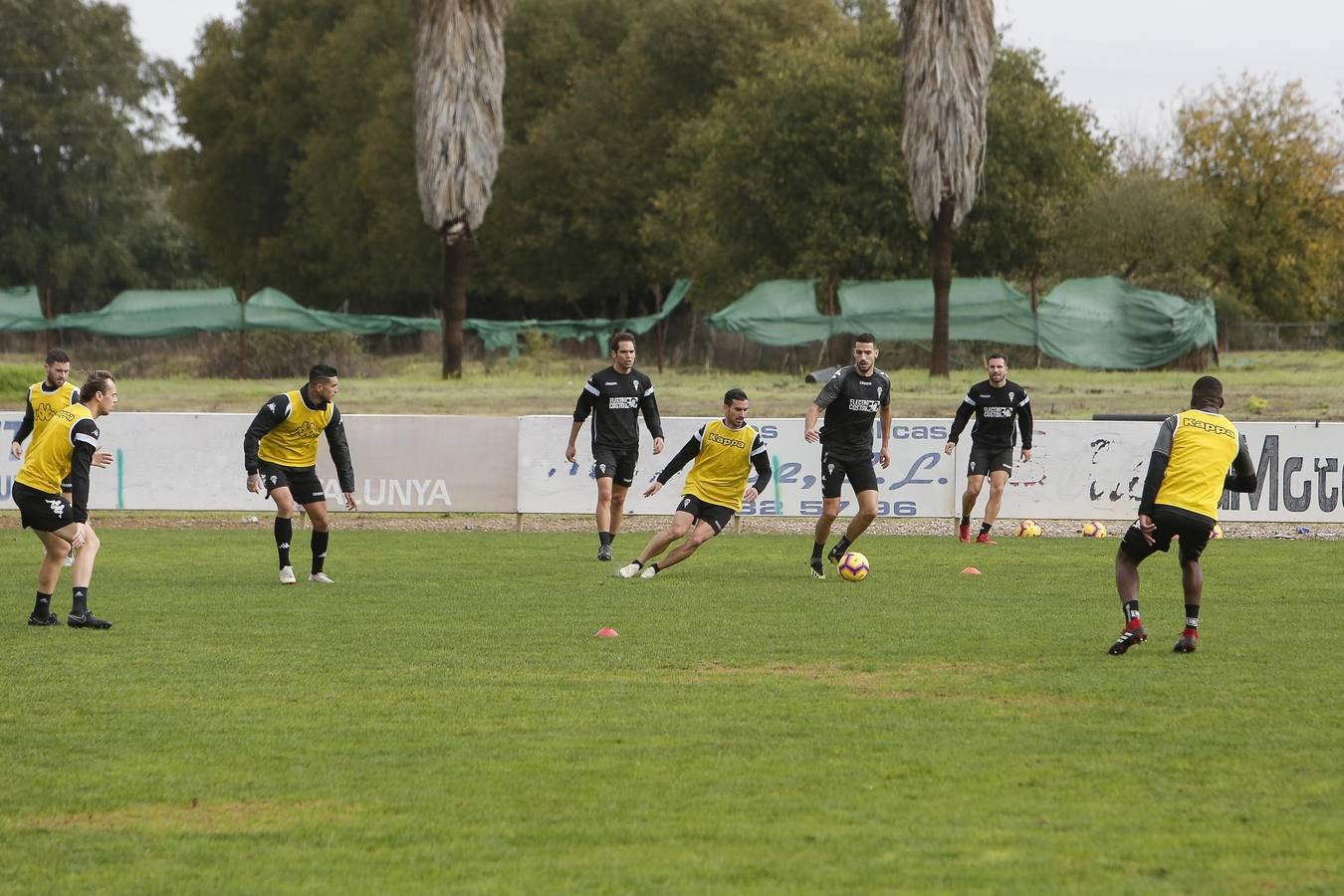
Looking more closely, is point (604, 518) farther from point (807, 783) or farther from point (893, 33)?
point (893, 33)

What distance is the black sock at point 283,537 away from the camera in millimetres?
14664

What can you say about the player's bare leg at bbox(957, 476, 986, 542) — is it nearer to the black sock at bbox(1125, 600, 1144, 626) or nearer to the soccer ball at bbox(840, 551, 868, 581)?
the soccer ball at bbox(840, 551, 868, 581)

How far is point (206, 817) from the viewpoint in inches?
263

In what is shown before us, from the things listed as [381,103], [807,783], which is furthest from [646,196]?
[807,783]

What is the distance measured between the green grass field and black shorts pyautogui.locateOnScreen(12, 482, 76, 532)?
72cm

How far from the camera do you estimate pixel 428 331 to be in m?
41.3

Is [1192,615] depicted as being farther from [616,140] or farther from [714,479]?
[616,140]

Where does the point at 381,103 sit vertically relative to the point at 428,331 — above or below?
above

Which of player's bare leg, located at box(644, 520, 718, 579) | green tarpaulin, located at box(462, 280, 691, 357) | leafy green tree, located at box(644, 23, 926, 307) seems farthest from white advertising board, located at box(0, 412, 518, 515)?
leafy green tree, located at box(644, 23, 926, 307)

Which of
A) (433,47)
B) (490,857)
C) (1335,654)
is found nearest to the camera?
(490,857)

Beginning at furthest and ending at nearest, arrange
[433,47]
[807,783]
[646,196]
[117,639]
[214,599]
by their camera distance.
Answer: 1. [646,196]
2. [433,47]
3. [214,599]
4. [117,639]
5. [807,783]

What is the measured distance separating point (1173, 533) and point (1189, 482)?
0.31 metres

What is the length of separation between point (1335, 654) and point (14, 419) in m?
15.6

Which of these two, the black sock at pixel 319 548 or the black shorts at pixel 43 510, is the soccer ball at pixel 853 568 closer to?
the black sock at pixel 319 548
